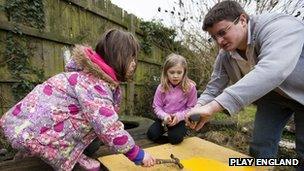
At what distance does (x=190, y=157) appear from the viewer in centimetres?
237

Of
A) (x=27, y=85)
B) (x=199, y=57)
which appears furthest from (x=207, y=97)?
(x=199, y=57)

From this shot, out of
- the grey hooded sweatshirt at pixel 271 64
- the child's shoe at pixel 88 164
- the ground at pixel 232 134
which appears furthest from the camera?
the ground at pixel 232 134

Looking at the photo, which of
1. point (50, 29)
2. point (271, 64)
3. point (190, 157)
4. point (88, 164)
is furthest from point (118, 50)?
point (50, 29)

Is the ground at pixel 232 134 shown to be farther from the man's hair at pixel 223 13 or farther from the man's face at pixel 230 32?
the man's hair at pixel 223 13

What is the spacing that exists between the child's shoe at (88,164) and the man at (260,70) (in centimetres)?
66

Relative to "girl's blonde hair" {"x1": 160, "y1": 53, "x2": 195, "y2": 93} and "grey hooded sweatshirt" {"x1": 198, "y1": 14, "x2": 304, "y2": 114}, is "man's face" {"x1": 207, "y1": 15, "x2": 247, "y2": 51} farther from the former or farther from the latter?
"girl's blonde hair" {"x1": 160, "y1": 53, "x2": 195, "y2": 93}

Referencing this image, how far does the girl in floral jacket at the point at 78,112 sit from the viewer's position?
1802 mm

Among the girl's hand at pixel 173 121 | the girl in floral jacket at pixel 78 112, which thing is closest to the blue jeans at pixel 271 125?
the girl's hand at pixel 173 121

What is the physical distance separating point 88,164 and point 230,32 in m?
1.17

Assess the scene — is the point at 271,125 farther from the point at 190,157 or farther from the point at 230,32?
the point at 230,32

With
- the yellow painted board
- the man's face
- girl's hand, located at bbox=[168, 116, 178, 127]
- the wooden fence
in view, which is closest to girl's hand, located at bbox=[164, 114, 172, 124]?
girl's hand, located at bbox=[168, 116, 178, 127]

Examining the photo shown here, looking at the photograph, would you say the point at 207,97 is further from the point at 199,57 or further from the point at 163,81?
the point at 199,57

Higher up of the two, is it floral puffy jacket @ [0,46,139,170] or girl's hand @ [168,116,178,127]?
floral puffy jacket @ [0,46,139,170]

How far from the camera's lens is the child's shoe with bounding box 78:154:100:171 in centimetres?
203
